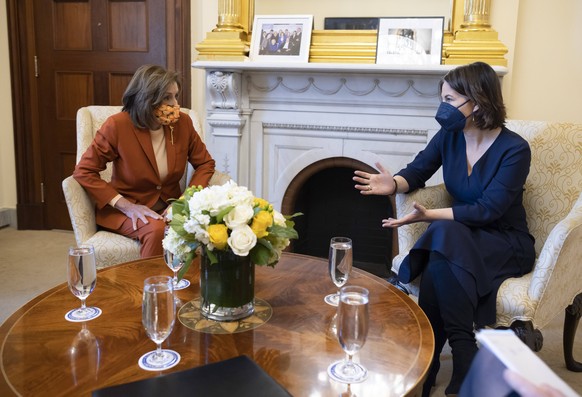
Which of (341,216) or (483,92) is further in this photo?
(341,216)

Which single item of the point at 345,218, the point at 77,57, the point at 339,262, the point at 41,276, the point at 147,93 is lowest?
the point at 41,276

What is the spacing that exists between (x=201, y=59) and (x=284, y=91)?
0.50 m

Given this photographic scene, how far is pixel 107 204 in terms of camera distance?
2.21 meters

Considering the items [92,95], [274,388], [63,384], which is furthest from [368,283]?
[92,95]

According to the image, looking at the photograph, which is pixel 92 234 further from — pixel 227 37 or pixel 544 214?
pixel 544 214

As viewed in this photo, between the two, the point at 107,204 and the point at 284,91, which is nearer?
the point at 107,204

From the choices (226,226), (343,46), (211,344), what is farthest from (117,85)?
(211,344)

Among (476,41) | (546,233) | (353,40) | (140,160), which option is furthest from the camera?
(353,40)

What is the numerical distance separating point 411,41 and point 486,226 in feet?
3.80

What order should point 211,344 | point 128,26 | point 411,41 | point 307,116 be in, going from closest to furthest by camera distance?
point 211,344 → point 411,41 → point 307,116 → point 128,26

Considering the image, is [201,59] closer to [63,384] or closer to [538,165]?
[538,165]

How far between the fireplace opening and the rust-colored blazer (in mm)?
871

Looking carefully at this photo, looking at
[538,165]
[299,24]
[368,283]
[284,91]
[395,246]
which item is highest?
[299,24]

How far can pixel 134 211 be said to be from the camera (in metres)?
2.16
